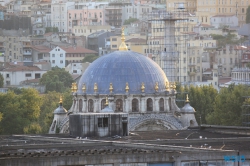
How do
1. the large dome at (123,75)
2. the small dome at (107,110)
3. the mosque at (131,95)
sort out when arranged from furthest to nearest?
the large dome at (123,75) < the mosque at (131,95) < the small dome at (107,110)

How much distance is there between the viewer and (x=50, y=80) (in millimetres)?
182500

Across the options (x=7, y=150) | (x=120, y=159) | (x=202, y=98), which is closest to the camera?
(x=120, y=159)

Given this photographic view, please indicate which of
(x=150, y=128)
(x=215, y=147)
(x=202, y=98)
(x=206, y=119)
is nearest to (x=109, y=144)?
(x=215, y=147)

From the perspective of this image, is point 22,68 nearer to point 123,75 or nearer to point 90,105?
point 123,75

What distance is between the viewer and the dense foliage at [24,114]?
417ft

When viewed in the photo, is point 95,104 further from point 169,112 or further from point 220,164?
point 220,164

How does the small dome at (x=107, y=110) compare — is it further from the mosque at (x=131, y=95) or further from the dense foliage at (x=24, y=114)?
the dense foliage at (x=24, y=114)

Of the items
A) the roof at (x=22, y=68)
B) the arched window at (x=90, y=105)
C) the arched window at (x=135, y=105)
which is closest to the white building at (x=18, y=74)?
the roof at (x=22, y=68)

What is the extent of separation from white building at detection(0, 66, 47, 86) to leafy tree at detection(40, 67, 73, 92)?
4.21m

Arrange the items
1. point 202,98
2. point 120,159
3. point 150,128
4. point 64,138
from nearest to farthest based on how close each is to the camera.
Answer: point 120,159 < point 64,138 < point 150,128 < point 202,98

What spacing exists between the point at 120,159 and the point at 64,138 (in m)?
15.9

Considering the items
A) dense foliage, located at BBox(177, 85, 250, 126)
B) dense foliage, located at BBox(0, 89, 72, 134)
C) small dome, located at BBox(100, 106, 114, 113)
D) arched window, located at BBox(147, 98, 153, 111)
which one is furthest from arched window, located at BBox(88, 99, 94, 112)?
dense foliage, located at BBox(177, 85, 250, 126)

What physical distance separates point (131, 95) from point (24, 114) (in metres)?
24.2

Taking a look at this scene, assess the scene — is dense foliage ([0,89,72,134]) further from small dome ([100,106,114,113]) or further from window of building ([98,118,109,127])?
window of building ([98,118,109,127])
